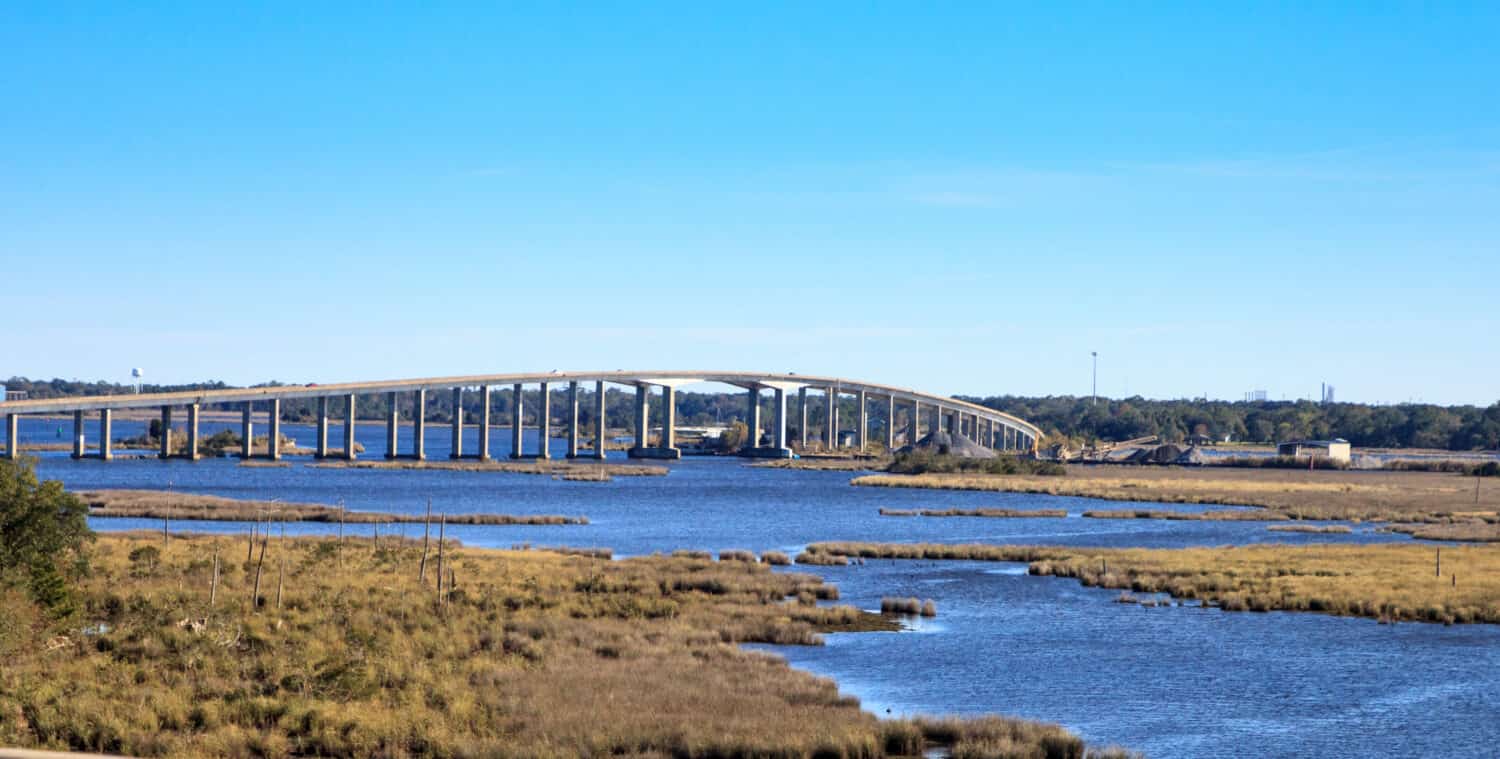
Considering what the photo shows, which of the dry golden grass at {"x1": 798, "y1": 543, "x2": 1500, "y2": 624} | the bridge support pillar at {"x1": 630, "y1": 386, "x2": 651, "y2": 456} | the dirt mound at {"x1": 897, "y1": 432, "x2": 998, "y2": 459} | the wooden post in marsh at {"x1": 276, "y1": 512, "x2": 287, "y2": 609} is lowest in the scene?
the dry golden grass at {"x1": 798, "y1": 543, "x2": 1500, "y2": 624}

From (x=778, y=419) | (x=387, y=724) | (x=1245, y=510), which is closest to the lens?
(x=387, y=724)

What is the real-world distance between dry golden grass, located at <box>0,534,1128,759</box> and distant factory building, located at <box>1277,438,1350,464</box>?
Answer: 136m

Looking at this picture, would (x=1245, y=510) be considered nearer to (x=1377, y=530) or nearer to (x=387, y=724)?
(x=1377, y=530)

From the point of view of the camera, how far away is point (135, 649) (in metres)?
31.7

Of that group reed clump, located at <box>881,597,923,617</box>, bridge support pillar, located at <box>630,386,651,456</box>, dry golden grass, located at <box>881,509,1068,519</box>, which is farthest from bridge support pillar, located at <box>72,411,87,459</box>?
reed clump, located at <box>881,597,923,617</box>

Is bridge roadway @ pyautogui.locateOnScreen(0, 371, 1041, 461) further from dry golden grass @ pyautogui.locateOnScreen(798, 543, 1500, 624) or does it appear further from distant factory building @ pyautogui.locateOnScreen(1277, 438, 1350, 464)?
dry golden grass @ pyautogui.locateOnScreen(798, 543, 1500, 624)

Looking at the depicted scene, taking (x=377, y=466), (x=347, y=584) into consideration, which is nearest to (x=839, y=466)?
(x=377, y=466)

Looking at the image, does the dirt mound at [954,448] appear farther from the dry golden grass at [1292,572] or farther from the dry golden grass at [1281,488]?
the dry golden grass at [1292,572]

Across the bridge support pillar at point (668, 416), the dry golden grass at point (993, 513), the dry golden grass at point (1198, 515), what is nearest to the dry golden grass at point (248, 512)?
the dry golden grass at point (993, 513)

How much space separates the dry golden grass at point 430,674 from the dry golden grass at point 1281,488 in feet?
196

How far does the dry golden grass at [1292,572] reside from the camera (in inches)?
1801

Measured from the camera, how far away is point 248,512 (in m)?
79.3

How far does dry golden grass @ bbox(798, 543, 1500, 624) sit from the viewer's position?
1801 inches

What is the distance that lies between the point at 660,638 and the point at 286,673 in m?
9.30
